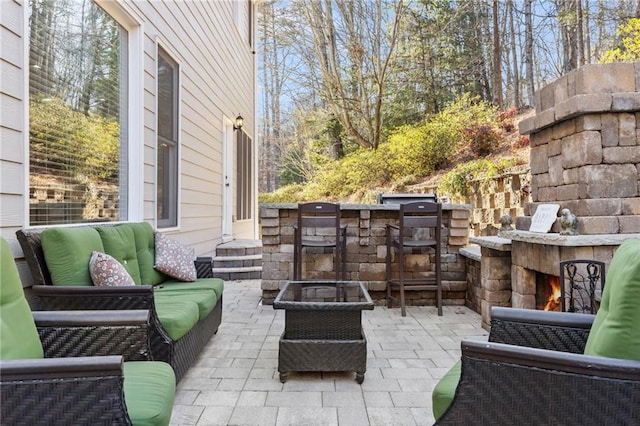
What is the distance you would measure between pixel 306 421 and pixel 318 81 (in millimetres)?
12571

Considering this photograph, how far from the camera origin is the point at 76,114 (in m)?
2.86

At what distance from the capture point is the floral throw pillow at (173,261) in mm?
3332

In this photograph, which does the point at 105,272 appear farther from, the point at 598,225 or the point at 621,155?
the point at 621,155

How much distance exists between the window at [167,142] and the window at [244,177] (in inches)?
121

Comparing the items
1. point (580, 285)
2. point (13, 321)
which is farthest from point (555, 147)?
point (13, 321)

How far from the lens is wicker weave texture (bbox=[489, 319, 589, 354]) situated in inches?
66.2

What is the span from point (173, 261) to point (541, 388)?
285 centimetres

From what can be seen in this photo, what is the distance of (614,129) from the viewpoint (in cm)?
273

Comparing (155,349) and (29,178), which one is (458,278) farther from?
(29,178)

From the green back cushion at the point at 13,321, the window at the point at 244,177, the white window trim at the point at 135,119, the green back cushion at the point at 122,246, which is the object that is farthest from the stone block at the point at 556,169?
the window at the point at 244,177

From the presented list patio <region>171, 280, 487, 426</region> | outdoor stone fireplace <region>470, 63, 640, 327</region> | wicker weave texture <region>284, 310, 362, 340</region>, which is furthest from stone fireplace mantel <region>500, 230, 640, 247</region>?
wicker weave texture <region>284, 310, 362, 340</region>

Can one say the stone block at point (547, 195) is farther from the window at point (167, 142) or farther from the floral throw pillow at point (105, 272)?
the window at point (167, 142)

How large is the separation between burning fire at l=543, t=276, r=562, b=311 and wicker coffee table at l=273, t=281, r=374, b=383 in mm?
1544

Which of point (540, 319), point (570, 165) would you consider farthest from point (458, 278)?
point (540, 319)
